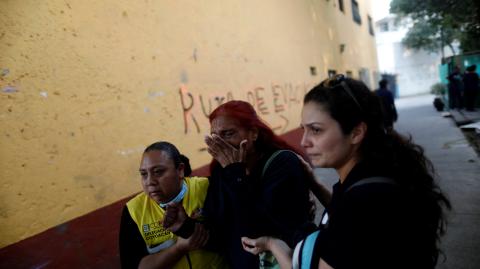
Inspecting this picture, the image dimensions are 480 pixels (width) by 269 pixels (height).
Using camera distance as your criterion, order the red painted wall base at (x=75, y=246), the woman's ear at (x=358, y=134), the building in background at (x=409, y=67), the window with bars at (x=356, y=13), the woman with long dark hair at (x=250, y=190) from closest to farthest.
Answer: the woman's ear at (x=358, y=134) < the woman with long dark hair at (x=250, y=190) < the red painted wall base at (x=75, y=246) < the window with bars at (x=356, y=13) < the building in background at (x=409, y=67)

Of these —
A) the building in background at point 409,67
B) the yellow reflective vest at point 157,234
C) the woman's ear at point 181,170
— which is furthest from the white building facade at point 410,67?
the yellow reflective vest at point 157,234

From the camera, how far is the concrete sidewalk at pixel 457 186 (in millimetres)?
2940

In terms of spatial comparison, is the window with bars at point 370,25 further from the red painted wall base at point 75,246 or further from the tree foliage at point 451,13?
the red painted wall base at point 75,246

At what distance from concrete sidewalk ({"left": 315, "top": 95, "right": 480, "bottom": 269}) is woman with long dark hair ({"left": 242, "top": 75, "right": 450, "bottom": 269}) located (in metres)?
0.36

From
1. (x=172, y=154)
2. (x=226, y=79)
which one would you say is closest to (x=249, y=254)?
(x=172, y=154)

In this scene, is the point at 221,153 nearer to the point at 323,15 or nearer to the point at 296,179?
the point at 296,179

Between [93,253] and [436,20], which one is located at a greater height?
[436,20]

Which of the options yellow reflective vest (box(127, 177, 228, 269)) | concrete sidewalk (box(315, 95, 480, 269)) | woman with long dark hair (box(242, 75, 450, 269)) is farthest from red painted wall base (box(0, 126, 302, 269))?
concrete sidewalk (box(315, 95, 480, 269))

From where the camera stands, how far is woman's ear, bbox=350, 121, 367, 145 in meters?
1.19

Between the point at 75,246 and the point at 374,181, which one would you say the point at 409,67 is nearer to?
the point at 75,246

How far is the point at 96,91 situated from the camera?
2666 mm

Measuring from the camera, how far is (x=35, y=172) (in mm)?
2178

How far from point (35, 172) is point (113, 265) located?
3.13 feet

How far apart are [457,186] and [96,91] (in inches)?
189
